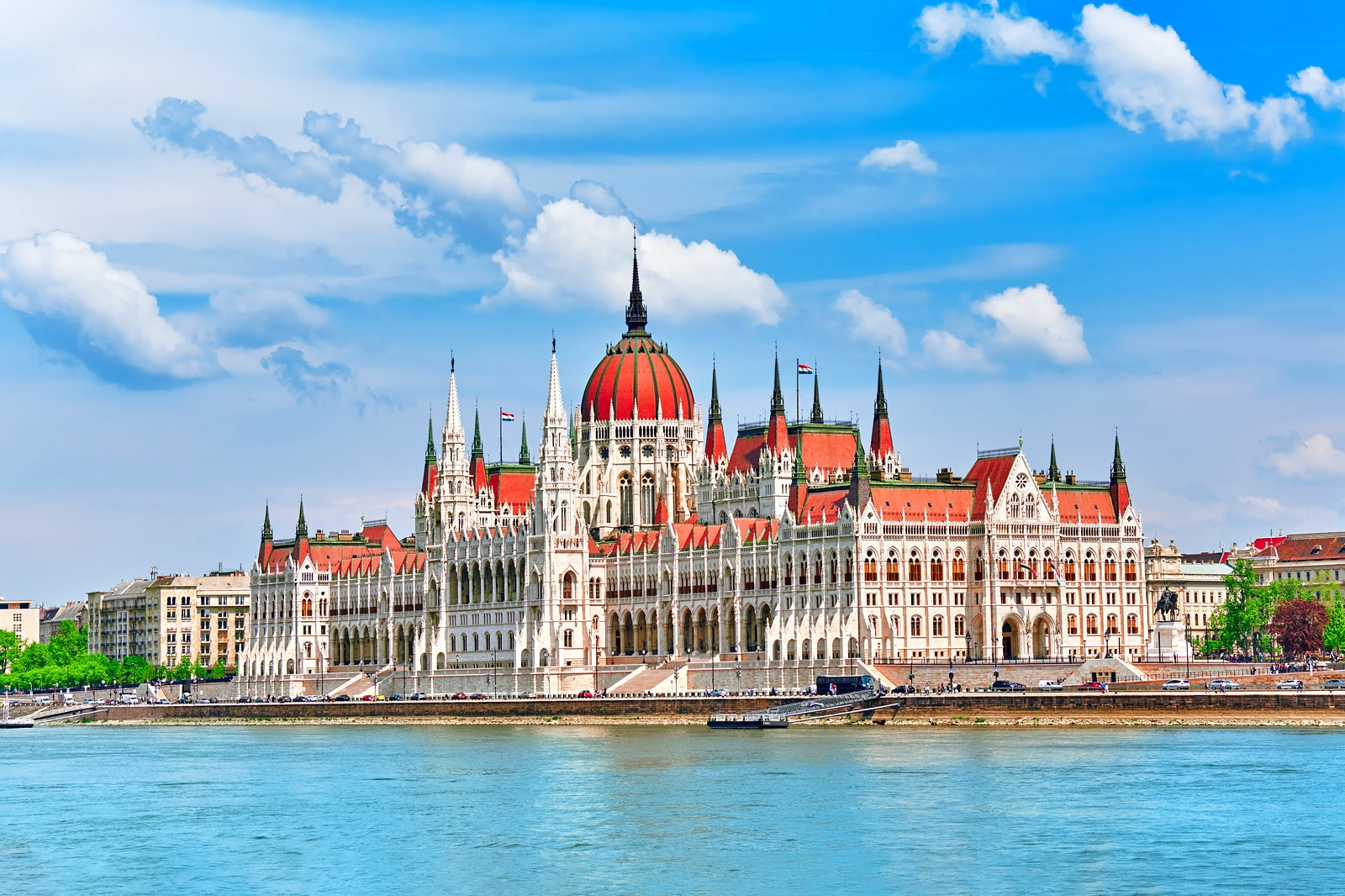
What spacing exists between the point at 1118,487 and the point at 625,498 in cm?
4472

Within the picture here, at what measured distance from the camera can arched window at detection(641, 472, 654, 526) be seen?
195250mm

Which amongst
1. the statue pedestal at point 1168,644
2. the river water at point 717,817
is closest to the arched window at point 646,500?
the statue pedestal at point 1168,644

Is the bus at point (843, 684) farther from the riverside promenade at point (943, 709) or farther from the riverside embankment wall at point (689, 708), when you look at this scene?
the riverside embankment wall at point (689, 708)

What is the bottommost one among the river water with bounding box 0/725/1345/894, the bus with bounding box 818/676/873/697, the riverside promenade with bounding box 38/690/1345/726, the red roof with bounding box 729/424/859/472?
the river water with bounding box 0/725/1345/894

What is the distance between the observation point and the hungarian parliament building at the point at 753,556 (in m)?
161

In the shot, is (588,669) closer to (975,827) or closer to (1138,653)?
(1138,653)

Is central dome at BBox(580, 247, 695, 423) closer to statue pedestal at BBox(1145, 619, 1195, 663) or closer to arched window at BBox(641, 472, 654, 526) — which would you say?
arched window at BBox(641, 472, 654, 526)

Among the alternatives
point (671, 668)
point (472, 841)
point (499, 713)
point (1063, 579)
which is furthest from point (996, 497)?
point (472, 841)

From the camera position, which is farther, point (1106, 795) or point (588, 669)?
point (588, 669)

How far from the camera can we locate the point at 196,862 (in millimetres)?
80562

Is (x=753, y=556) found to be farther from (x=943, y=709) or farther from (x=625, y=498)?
(x=943, y=709)

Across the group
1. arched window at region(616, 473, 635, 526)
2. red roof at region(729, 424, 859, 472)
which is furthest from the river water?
arched window at region(616, 473, 635, 526)

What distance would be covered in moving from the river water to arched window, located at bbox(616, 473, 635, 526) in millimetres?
66912

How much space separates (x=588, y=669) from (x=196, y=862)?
97.8 m
